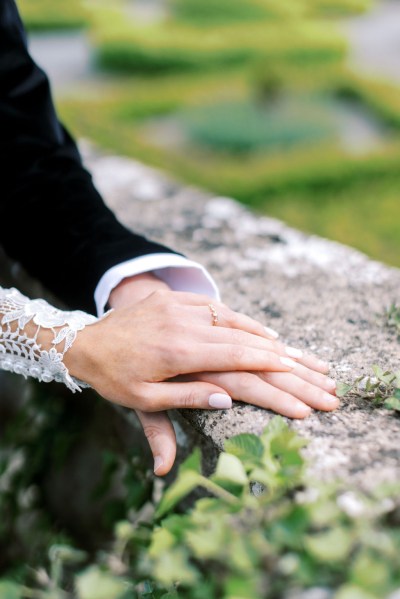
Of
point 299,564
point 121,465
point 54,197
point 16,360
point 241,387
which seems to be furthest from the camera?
point 121,465

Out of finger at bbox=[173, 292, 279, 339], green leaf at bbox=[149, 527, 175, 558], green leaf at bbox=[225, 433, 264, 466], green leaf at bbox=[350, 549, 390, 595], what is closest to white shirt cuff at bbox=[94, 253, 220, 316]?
finger at bbox=[173, 292, 279, 339]

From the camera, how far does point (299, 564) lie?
0.71m

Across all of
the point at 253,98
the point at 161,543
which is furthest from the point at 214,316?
the point at 253,98

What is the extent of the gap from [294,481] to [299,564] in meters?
0.13

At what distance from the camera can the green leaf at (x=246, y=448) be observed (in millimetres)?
867

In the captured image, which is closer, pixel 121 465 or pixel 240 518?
pixel 240 518

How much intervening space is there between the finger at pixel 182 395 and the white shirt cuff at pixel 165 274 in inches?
11.6

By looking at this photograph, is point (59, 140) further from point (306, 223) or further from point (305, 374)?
point (306, 223)

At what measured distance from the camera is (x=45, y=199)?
1.56 m

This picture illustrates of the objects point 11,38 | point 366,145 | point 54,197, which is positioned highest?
point 11,38

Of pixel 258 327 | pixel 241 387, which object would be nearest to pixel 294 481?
pixel 241 387

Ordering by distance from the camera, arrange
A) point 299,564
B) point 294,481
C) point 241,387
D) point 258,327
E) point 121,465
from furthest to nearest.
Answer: point 121,465 → point 258,327 → point 241,387 → point 294,481 → point 299,564

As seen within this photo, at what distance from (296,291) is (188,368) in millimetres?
485

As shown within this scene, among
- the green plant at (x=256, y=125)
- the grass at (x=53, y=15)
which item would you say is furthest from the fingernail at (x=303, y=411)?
the grass at (x=53, y=15)
